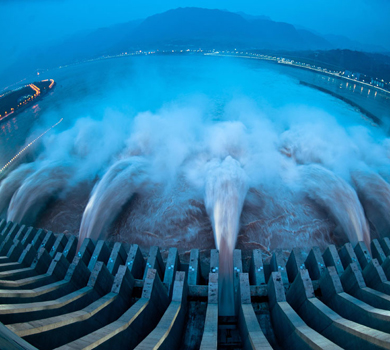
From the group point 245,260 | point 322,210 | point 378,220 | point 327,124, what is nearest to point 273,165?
point 322,210

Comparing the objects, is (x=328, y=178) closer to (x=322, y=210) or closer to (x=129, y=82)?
(x=322, y=210)

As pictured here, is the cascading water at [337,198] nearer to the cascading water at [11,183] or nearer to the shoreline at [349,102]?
the shoreline at [349,102]

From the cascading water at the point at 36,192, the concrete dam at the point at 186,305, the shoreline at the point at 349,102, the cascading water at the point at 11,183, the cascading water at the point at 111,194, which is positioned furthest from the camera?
the shoreline at the point at 349,102

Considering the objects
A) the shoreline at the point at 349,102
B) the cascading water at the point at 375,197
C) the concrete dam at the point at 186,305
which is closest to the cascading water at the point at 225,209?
the concrete dam at the point at 186,305

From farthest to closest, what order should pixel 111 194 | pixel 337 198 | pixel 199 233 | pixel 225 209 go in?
pixel 111 194
pixel 337 198
pixel 225 209
pixel 199 233

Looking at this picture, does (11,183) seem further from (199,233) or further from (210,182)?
Answer: (199,233)

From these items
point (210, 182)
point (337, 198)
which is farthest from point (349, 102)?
point (210, 182)
